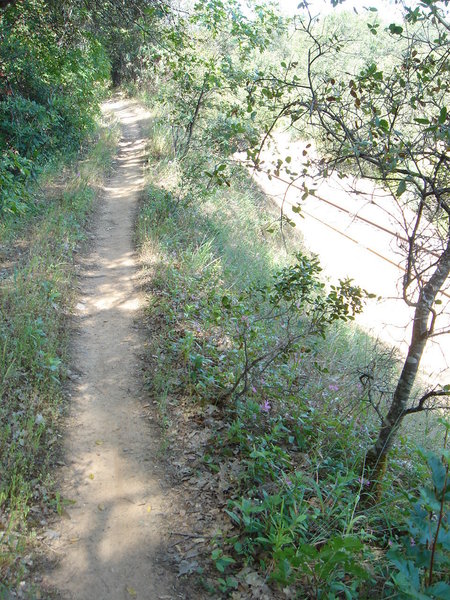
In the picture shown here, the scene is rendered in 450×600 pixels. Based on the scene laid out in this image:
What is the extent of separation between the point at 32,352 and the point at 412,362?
Answer: 3.71 metres

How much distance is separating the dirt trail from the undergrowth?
1.14 feet

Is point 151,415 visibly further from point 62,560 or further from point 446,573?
point 446,573

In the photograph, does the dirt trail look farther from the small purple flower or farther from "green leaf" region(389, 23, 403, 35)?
"green leaf" region(389, 23, 403, 35)

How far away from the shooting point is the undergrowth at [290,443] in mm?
2916

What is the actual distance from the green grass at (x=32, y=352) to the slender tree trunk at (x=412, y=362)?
2.63 m

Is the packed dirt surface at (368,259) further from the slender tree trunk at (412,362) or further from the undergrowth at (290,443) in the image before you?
the slender tree trunk at (412,362)

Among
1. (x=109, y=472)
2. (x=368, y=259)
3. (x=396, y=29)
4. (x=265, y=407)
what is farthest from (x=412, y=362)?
(x=368, y=259)

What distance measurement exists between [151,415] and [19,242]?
4260 mm

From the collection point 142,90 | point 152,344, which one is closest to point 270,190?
point 142,90

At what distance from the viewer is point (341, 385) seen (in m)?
5.79

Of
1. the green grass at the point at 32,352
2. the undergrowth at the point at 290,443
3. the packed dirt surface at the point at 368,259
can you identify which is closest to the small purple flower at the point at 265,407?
the undergrowth at the point at 290,443

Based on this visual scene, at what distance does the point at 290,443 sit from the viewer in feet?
14.6

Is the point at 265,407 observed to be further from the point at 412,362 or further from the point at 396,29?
the point at 396,29

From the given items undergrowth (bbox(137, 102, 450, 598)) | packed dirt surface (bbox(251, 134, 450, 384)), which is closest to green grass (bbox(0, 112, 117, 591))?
undergrowth (bbox(137, 102, 450, 598))
